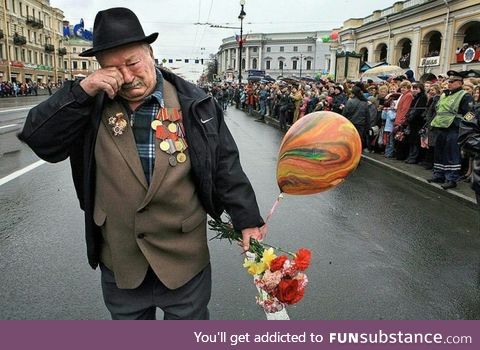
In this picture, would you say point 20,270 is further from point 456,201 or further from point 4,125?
point 4,125

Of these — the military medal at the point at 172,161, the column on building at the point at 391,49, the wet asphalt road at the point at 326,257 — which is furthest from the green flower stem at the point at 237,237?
the column on building at the point at 391,49

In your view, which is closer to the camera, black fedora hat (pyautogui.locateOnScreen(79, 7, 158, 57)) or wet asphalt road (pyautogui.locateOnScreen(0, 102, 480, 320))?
black fedora hat (pyautogui.locateOnScreen(79, 7, 158, 57))

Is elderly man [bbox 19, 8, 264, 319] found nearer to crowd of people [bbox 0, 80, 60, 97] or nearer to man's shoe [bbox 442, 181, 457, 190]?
man's shoe [bbox 442, 181, 457, 190]

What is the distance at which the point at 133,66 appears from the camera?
1.90 metres

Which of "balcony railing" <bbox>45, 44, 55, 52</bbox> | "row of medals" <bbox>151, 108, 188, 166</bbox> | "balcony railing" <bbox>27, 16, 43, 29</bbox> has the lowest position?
Result: "row of medals" <bbox>151, 108, 188, 166</bbox>

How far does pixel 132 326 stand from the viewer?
1920 millimetres

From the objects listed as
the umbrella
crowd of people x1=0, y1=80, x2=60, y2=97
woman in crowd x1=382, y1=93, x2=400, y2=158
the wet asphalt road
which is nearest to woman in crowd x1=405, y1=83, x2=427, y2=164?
woman in crowd x1=382, y1=93, x2=400, y2=158

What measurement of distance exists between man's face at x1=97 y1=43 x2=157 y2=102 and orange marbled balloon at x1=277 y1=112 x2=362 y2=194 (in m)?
0.69

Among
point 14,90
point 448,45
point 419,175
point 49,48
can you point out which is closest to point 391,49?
point 448,45

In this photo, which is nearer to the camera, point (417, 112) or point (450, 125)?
point (450, 125)

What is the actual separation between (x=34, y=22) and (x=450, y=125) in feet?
243

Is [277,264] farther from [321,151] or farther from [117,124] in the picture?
[117,124]

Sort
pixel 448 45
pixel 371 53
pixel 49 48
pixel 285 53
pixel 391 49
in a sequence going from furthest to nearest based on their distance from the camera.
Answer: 1. pixel 285 53
2. pixel 49 48
3. pixel 371 53
4. pixel 391 49
5. pixel 448 45

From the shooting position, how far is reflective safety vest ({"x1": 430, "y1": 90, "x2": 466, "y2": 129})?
736 centimetres
